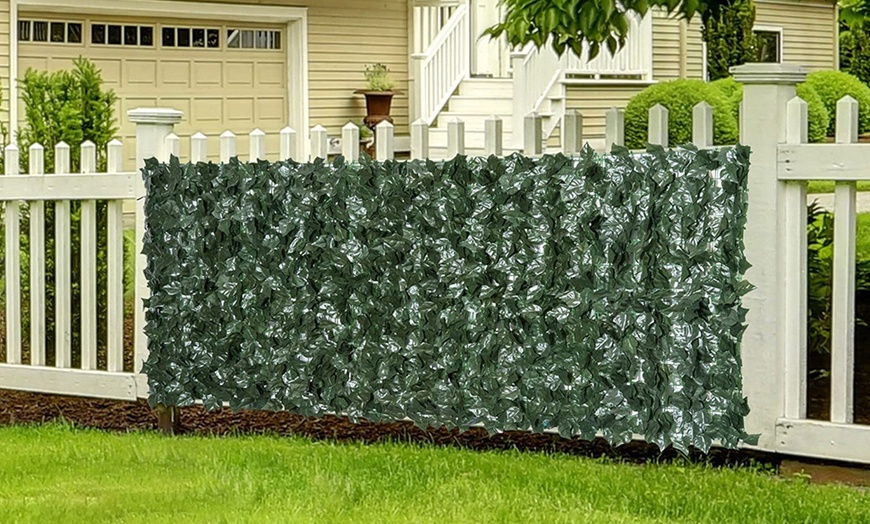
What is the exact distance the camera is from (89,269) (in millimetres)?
6348

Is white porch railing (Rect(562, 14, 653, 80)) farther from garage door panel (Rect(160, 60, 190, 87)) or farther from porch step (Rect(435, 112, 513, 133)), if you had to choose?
garage door panel (Rect(160, 60, 190, 87))

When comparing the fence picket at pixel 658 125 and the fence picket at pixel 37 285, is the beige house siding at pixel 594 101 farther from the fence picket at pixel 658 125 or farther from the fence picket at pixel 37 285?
the fence picket at pixel 658 125

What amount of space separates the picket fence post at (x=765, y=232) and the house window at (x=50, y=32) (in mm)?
11877

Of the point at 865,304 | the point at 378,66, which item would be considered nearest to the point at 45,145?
the point at 865,304

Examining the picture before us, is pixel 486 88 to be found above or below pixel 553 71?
below

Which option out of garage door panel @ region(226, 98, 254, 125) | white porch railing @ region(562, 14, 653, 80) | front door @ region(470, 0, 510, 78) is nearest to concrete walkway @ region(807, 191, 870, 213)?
white porch railing @ region(562, 14, 653, 80)

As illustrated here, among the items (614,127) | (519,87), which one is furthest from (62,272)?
(519,87)

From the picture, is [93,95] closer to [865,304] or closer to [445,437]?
[445,437]

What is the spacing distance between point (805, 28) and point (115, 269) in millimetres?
20485

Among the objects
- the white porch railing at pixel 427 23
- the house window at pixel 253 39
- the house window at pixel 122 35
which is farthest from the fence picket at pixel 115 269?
the white porch railing at pixel 427 23

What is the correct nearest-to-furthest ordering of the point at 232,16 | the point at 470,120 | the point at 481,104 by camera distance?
the point at 232,16 < the point at 470,120 < the point at 481,104

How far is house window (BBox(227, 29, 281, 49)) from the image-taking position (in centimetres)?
1698

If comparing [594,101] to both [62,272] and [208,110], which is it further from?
[62,272]

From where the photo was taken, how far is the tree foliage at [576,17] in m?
5.50
